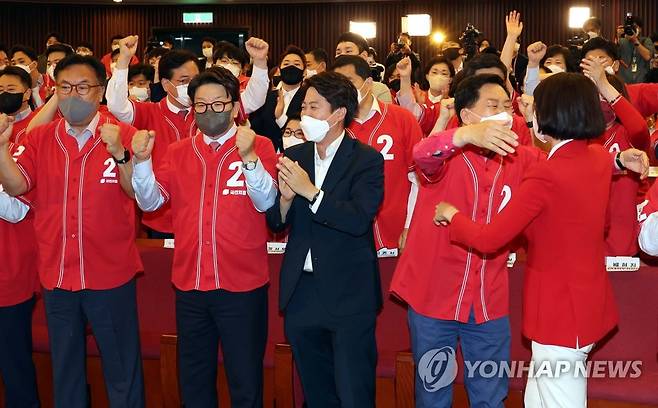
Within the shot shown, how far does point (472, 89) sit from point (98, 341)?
1816 mm

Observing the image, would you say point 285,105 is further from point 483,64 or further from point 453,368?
point 453,368

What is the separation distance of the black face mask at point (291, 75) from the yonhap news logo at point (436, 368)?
240 centimetres

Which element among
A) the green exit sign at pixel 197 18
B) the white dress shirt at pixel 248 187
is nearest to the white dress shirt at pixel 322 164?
the white dress shirt at pixel 248 187

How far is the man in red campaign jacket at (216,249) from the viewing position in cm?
327

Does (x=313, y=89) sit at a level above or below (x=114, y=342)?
above

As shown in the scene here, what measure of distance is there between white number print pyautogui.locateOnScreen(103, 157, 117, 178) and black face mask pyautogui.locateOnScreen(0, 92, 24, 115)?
940 mm

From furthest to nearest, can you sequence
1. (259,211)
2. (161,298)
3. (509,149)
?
1. (161,298)
2. (259,211)
3. (509,149)

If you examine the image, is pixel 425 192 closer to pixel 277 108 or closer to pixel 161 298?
pixel 161 298

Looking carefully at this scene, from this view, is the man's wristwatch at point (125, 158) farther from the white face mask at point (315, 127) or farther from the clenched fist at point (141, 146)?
the white face mask at point (315, 127)

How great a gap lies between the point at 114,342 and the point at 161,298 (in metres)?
0.67

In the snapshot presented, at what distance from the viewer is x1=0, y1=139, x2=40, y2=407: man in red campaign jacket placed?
364 cm

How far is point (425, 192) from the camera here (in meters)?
3.07

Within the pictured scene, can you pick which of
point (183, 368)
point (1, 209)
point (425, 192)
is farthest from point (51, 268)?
point (425, 192)

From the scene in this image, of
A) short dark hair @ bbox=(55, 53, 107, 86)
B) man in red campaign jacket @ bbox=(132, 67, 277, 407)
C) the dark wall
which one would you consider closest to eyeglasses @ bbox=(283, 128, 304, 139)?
man in red campaign jacket @ bbox=(132, 67, 277, 407)
